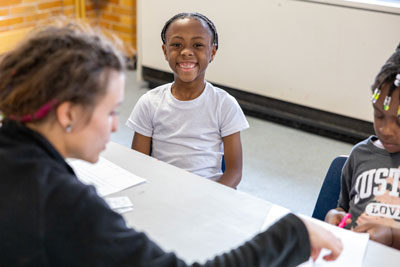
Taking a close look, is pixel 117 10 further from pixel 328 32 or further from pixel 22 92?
pixel 22 92

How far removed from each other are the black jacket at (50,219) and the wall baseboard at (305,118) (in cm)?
249

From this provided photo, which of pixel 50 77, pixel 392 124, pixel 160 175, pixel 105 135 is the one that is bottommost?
pixel 160 175

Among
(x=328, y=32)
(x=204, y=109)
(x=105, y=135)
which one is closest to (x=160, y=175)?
(x=204, y=109)

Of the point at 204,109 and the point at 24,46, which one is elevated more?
the point at 24,46

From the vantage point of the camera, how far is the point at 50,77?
0.79m

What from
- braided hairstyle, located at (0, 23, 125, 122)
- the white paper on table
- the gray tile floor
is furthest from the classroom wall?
braided hairstyle, located at (0, 23, 125, 122)

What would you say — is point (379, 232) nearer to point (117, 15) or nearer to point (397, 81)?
point (397, 81)

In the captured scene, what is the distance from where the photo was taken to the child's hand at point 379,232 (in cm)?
126

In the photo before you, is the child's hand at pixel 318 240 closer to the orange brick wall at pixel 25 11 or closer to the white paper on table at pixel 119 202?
the white paper on table at pixel 119 202

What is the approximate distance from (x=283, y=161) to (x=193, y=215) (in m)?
1.73

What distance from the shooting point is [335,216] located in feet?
4.65

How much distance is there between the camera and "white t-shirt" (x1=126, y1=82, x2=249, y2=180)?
5.81 ft

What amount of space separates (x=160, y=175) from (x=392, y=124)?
624 millimetres

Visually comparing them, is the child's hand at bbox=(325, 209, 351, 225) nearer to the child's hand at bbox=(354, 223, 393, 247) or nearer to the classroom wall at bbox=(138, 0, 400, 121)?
the child's hand at bbox=(354, 223, 393, 247)
